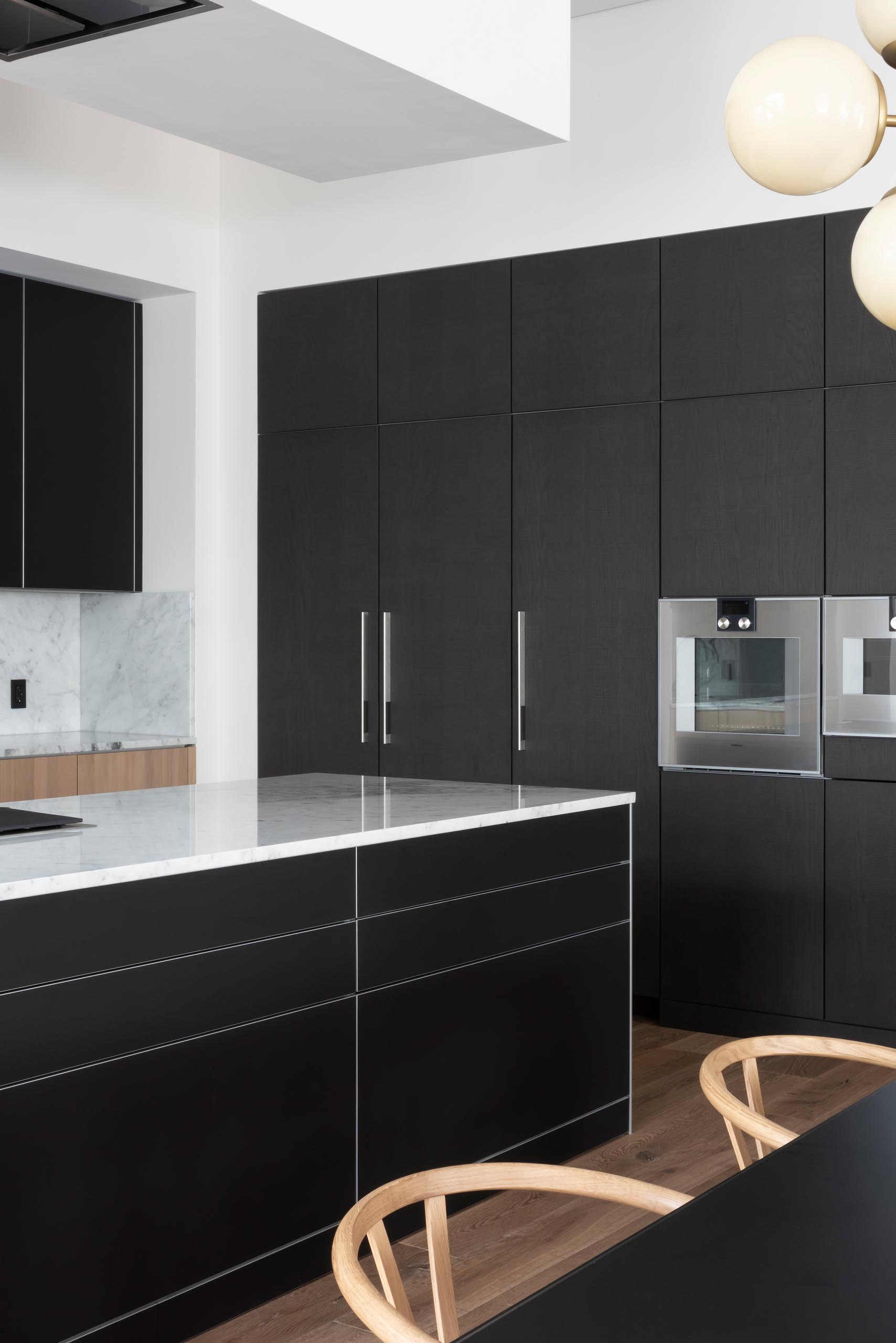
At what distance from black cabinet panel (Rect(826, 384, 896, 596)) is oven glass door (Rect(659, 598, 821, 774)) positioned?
0.17 m

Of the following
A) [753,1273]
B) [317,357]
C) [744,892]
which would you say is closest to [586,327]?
[317,357]

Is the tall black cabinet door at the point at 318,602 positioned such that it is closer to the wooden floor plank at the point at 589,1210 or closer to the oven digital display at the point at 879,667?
the wooden floor plank at the point at 589,1210

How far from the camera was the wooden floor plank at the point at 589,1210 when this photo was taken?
272 centimetres

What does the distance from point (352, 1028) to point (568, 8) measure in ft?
8.86

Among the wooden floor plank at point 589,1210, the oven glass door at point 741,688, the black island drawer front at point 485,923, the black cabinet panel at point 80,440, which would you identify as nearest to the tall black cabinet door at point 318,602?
the black cabinet panel at point 80,440

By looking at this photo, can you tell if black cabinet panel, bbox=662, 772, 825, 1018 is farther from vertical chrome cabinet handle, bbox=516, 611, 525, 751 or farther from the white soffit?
the white soffit

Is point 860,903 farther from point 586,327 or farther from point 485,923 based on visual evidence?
point 586,327

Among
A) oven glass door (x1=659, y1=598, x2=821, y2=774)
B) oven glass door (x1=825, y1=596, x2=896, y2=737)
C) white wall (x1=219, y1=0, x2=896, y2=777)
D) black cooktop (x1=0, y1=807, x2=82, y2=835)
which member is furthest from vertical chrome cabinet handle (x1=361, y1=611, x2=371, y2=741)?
black cooktop (x1=0, y1=807, x2=82, y2=835)

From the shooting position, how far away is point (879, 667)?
4449mm

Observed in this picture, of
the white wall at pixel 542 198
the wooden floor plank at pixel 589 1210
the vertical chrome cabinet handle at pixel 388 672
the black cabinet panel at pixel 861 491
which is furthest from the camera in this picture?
the vertical chrome cabinet handle at pixel 388 672

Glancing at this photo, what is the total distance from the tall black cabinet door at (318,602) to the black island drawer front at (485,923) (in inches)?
78.7

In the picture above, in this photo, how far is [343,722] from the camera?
18.1 feet

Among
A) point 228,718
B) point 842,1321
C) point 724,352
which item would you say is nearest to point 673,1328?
point 842,1321

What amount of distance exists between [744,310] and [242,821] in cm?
263
